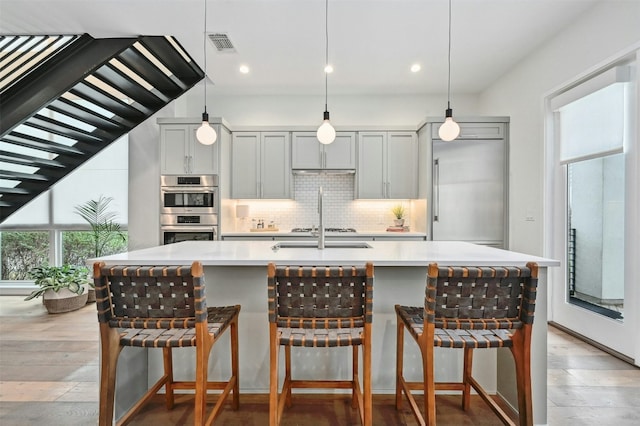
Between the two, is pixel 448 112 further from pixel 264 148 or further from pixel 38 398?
pixel 38 398

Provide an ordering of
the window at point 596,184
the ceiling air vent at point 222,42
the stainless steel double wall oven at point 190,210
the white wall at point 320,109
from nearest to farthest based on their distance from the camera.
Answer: the window at point 596,184, the ceiling air vent at point 222,42, the stainless steel double wall oven at point 190,210, the white wall at point 320,109

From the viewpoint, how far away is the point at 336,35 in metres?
3.45

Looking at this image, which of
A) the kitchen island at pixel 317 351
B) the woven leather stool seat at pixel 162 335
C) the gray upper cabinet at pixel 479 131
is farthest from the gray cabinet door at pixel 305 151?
the woven leather stool seat at pixel 162 335

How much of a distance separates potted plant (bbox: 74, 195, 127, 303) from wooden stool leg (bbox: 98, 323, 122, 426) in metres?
3.90

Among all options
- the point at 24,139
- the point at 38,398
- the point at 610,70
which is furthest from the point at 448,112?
the point at 24,139

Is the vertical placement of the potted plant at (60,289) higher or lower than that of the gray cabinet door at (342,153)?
lower

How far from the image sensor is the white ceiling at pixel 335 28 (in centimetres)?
297

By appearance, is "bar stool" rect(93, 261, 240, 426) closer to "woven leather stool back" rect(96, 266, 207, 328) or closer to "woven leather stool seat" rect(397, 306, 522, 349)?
"woven leather stool back" rect(96, 266, 207, 328)

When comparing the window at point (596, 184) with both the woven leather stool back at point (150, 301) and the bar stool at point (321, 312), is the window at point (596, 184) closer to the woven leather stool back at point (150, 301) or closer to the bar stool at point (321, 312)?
the bar stool at point (321, 312)

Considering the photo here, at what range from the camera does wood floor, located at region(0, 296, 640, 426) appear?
1.98m

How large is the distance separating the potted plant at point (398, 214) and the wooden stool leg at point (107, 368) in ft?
12.9

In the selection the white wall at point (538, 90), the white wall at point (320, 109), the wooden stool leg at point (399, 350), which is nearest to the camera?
the wooden stool leg at point (399, 350)

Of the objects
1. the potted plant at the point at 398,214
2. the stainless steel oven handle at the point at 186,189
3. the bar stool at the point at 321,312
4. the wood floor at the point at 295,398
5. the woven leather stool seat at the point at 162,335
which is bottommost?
the wood floor at the point at 295,398

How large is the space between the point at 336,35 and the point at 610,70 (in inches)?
95.1
